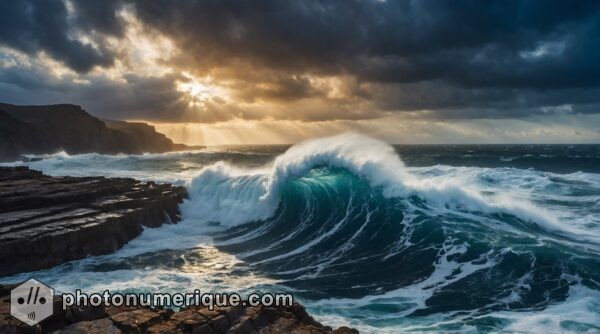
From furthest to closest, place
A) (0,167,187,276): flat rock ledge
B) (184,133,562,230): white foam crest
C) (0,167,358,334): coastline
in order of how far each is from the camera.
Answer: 1. (184,133,562,230): white foam crest
2. (0,167,187,276): flat rock ledge
3. (0,167,358,334): coastline

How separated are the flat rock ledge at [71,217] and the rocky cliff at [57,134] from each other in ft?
211

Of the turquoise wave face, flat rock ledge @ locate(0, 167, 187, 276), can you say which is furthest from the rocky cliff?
the turquoise wave face

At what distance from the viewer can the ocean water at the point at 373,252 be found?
809cm

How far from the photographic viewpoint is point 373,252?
484 inches

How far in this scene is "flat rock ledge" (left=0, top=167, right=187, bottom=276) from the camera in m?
11.0

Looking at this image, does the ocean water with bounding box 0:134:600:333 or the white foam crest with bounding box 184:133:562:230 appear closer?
the ocean water with bounding box 0:134:600:333

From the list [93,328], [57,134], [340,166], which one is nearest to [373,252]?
[340,166]

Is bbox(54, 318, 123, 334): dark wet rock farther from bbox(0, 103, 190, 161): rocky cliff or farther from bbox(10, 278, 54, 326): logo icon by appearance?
bbox(0, 103, 190, 161): rocky cliff

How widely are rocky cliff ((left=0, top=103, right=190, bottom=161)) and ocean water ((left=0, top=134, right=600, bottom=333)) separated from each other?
71355mm

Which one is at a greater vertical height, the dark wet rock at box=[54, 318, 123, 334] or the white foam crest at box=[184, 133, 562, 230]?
the white foam crest at box=[184, 133, 562, 230]

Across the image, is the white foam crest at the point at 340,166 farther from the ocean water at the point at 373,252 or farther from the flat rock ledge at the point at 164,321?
the flat rock ledge at the point at 164,321

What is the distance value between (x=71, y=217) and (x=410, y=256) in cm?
1184

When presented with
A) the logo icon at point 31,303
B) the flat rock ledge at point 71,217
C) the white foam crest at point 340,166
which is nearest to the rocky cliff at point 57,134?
the flat rock ledge at point 71,217

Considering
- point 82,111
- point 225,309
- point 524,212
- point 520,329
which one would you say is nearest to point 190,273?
point 225,309
